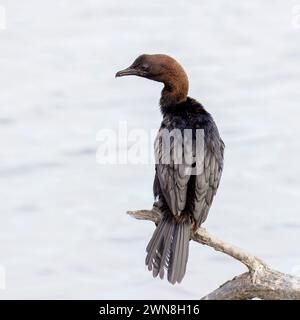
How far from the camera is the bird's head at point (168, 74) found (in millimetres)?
7238

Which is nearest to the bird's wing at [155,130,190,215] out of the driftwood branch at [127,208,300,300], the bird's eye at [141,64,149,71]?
the driftwood branch at [127,208,300,300]

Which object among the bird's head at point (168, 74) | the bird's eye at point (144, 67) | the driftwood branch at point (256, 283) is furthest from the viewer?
the bird's eye at point (144, 67)

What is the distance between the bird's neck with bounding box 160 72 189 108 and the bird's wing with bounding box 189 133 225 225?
0.56 metres

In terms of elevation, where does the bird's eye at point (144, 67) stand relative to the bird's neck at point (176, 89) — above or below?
above

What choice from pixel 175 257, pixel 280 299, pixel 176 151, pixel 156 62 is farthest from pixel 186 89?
pixel 280 299

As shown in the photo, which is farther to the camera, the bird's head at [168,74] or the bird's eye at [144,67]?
the bird's eye at [144,67]

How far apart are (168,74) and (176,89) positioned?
0.12 m

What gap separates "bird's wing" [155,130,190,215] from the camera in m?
6.62

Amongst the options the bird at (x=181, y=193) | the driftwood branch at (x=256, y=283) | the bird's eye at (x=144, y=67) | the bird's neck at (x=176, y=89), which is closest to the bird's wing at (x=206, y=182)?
the bird at (x=181, y=193)

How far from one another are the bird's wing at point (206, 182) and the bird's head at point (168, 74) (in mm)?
572

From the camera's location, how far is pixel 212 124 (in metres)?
7.03

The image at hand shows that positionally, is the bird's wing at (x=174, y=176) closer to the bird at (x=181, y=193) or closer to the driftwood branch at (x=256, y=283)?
the bird at (x=181, y=193)

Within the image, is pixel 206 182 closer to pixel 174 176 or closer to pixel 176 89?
pixel 174 176
